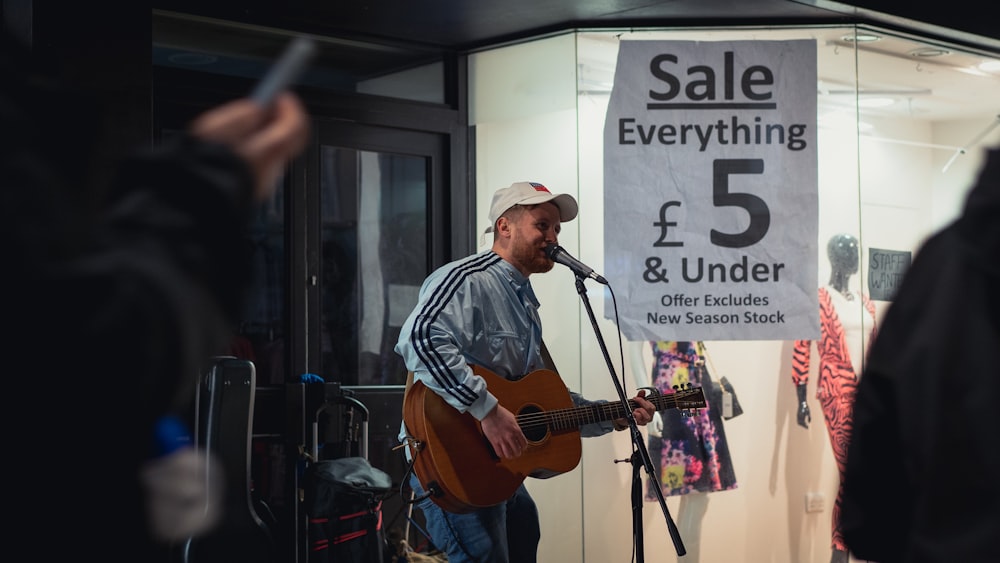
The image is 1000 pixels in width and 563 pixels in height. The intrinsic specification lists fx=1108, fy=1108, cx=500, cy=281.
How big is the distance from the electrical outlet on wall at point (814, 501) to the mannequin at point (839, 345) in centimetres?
7

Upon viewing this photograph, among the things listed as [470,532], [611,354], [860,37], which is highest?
[860,37]

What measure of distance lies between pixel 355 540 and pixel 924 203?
3.63 meters

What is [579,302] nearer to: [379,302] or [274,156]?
[379,302]

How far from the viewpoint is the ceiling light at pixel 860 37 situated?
5.32 m

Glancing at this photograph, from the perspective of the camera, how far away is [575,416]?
380 centimetres

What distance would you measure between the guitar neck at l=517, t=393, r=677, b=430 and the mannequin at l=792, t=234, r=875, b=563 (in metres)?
1.77

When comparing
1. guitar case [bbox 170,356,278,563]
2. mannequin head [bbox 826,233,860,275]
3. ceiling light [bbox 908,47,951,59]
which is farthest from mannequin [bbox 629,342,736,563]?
ceiling light [bbox 908,47,951,59]

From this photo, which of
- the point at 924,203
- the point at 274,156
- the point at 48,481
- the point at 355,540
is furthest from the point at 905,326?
the point at 924,203

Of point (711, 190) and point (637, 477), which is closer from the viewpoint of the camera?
point (637, 477)

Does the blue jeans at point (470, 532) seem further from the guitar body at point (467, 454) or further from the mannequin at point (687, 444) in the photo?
the mannequin at point (687, 444)

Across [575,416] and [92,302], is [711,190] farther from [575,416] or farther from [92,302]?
[92,302]

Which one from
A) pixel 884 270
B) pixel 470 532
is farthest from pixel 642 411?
pixel 884 270

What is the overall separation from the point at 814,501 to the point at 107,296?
492 cm

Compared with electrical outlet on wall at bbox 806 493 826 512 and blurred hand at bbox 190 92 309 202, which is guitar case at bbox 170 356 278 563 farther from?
blurred hand at bbox 190 92 309 202
